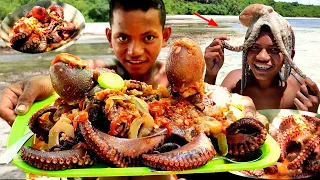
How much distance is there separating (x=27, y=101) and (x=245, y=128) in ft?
3.80

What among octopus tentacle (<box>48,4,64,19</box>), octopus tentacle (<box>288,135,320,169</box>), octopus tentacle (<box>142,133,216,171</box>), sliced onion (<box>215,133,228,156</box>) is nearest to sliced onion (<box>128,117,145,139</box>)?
octopus tentacle (<box>142,133,216,171</box>)

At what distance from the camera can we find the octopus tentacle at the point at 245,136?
5.44 ft

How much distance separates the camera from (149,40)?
229 centimetres

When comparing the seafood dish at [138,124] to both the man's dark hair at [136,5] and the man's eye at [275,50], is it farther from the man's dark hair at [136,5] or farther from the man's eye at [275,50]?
the man's eye at [275,50]

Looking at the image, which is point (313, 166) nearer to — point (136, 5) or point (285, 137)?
point (285, 137)

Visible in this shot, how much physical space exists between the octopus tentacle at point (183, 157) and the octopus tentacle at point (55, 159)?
9.6 inches

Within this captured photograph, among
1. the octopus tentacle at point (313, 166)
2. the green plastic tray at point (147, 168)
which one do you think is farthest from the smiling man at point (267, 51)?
the green plastic tray at point (147, 168)

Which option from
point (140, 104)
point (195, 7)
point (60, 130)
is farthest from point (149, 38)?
point (195, 7)

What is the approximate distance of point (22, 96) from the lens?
2.09 m

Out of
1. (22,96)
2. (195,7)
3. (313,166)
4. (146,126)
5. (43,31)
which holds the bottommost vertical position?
(195,7)

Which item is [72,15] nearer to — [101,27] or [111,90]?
[111,90]

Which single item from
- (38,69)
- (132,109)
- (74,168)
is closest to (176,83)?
(132,109)

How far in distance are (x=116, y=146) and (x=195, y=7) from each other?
29.2m

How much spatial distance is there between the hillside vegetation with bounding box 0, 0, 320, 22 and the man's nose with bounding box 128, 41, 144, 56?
16.7 m
